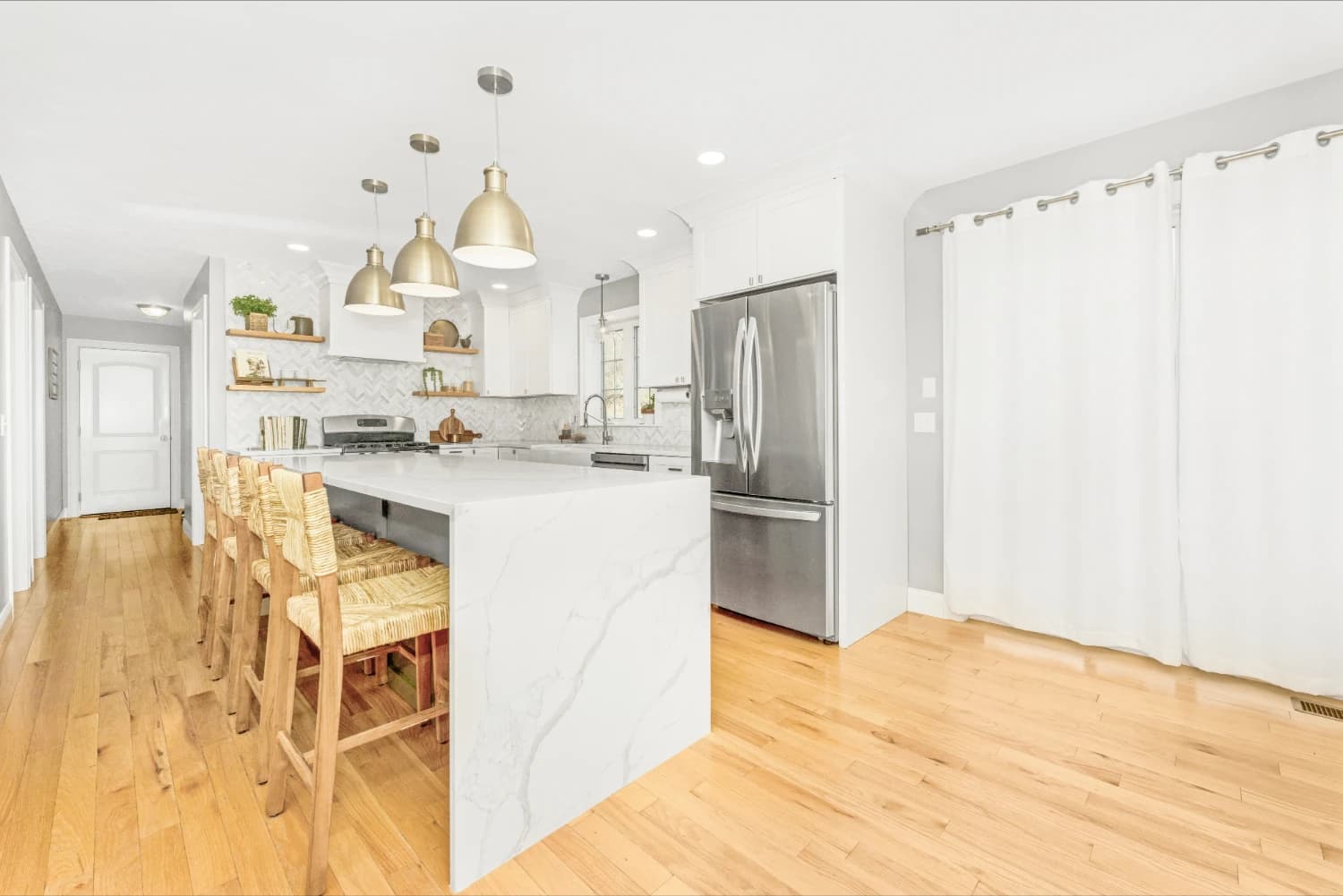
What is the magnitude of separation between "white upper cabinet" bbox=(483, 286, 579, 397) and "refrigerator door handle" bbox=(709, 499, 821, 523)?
264 centimetres

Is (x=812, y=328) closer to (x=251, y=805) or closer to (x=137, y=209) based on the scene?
(x=251, y=805)

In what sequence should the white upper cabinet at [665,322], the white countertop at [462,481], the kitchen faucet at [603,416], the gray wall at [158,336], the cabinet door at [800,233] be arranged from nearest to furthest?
1. the white countertop at [462,481]
2. the cabinet door at [800,233]
3. the white upper cabinet at [665,322]
4. the kitchen faucet at [603,416]
5. the gray wall at [158,336]

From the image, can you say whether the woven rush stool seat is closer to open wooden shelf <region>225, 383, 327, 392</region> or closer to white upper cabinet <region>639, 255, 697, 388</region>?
white upper cabinet <region>639, 255, 697, 388</region>

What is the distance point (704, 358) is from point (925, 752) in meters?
2.13

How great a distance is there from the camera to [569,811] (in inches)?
65.2

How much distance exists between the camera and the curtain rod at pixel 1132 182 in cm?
223

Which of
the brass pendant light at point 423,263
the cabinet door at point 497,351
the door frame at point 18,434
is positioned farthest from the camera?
the cabinet door at point 497,351

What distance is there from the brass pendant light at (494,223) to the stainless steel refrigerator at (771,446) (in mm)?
1322

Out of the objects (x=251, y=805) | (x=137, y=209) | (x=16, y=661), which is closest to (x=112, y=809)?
(x=251, y=805)

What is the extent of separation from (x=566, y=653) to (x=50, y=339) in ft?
23.6

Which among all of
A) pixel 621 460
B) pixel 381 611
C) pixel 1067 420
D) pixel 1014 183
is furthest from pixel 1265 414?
pixel 621 460

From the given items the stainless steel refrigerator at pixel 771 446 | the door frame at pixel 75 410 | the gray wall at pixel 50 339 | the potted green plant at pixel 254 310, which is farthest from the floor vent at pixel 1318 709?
the door frame at pixel 75 410

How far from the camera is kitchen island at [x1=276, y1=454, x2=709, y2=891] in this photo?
143 cm

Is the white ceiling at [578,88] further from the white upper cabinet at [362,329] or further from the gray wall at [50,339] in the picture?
the white upper cabinet at [362,329]
